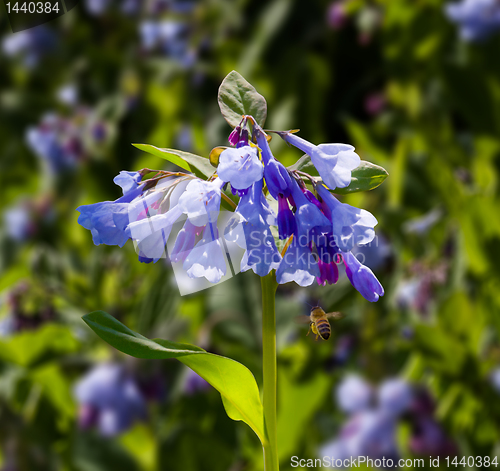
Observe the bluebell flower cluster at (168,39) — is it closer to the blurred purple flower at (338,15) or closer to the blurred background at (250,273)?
the blurred background at (250,273)

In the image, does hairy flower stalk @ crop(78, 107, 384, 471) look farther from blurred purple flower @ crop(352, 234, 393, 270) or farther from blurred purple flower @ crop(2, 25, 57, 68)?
blurred purple flower @ crop(2, 25, 57, 68)

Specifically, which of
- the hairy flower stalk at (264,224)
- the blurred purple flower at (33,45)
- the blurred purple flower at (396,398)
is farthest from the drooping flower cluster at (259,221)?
the blurred purple flower at (33,45)

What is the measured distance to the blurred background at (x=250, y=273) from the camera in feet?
2.60

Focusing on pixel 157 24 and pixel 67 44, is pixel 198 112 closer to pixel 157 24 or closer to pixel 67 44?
pixel 157 24

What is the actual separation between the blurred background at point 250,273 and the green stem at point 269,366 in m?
0.31

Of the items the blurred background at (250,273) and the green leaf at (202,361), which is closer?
the green leaf at (202,361)

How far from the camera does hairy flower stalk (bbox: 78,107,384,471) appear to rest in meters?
0.22

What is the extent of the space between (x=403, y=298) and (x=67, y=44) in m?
1.42

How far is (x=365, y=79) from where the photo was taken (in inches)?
62.3

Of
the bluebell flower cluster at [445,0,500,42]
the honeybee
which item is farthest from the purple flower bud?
the bluebell flower cluster at [445,0,500,42]

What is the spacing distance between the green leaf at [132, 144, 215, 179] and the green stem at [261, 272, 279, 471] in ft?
0.19

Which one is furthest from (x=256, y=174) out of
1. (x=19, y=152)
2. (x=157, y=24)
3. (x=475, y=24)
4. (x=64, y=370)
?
(x=19, y=152)

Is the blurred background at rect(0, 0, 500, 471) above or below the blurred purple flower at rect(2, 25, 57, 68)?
below

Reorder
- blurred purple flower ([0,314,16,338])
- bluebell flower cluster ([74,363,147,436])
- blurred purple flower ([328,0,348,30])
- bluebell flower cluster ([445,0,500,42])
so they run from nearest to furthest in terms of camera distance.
→ 1. bluebell flower cluster ([74,363,147,436])
2. blurred purple flower ([0,314,16,338])
3. bluebell flower cluster ([445,0,500,42])
4. blurred purple flower ([328,0,348,30])
